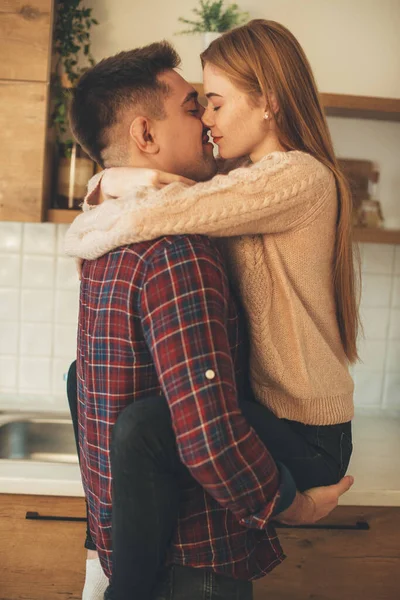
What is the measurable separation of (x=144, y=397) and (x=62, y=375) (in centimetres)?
124

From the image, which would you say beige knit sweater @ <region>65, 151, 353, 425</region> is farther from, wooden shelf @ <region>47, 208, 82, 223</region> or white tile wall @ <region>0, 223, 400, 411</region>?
white tile wall @ <region>0, 223, 400, 411</region>

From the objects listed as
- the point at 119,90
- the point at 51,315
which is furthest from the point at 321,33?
the point at 51,315

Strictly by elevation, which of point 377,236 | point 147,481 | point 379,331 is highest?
point 377,236

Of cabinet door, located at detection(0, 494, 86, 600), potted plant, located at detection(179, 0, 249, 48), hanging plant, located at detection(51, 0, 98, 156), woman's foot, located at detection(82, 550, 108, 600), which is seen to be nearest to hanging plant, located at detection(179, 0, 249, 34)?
potted plant, located at detection(179, 0, 249, 48)

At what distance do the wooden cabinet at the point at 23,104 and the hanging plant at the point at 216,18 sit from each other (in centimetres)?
48

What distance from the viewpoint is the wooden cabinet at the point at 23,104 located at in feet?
5.76

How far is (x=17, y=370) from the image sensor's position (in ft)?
7.38

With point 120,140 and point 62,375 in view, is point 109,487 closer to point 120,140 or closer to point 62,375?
point 120,140

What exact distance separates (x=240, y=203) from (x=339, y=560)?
42.7 inches

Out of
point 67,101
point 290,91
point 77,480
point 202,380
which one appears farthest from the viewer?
point 67,101

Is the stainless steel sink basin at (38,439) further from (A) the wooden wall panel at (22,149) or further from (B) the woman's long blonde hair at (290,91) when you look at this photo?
(B) the woman's long blonde hair at (290,91)

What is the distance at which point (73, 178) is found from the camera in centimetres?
196

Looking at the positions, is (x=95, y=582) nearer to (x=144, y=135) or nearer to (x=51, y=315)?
(x=144, y=135)

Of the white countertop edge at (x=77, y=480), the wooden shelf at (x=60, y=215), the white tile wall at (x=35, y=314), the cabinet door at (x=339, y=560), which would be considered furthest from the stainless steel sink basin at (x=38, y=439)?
the cabinet door at (x=339, y=560)
